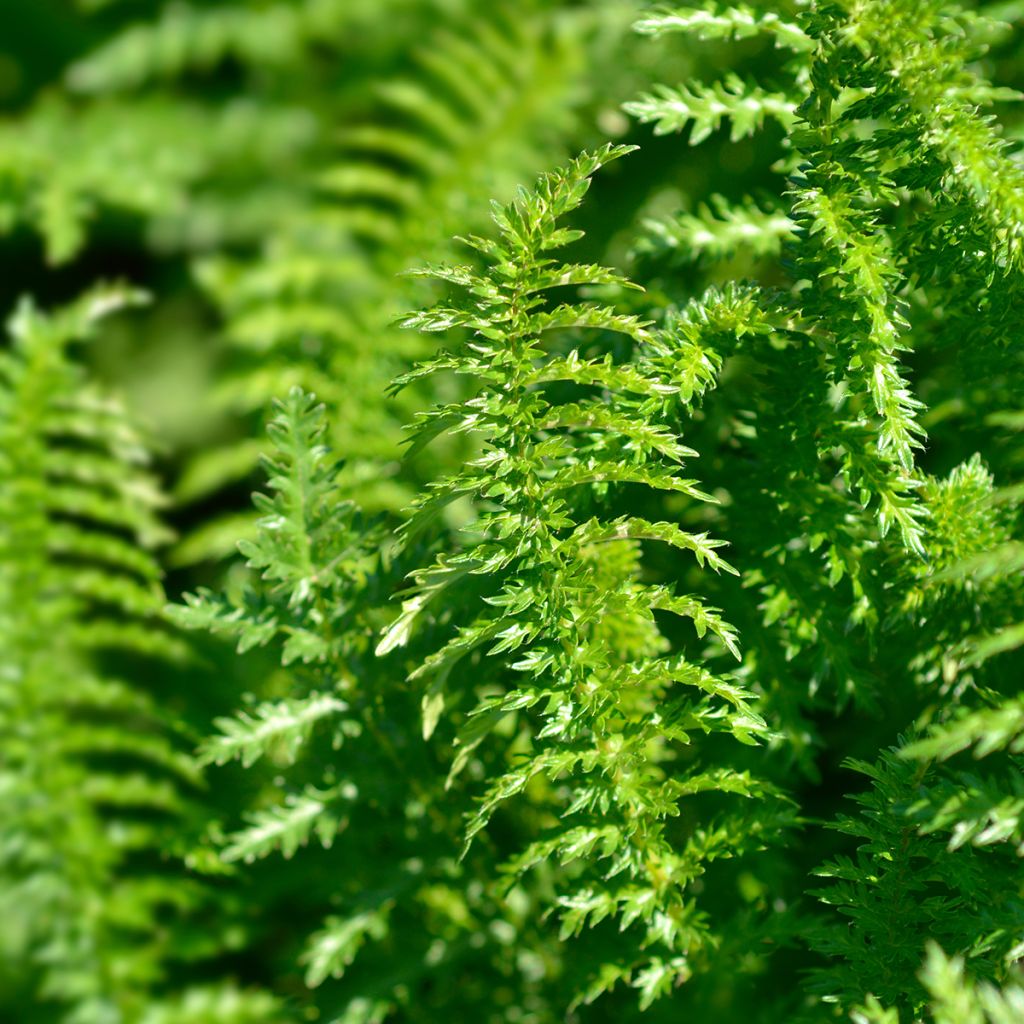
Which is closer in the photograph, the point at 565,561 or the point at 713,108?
the point at 565,561

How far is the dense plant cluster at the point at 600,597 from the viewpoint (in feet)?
3.08

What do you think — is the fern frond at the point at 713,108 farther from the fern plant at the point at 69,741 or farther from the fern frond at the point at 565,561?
the fern plant at the point at 69,741

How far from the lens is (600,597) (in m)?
0.96

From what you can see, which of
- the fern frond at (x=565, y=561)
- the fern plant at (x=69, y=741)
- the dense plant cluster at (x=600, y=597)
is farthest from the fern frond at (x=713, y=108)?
the fern plant at (x=69, y=741)

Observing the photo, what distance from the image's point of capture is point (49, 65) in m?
2.28

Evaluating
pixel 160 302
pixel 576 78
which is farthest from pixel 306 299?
pixel 576 78

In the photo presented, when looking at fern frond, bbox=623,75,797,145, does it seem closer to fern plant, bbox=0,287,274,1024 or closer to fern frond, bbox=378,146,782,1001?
fern frond, bbox=378,146,782,1001

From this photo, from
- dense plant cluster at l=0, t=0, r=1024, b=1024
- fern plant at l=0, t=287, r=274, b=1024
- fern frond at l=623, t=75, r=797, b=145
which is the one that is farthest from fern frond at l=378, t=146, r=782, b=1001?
fern plant at l=0, t=287, r=274, b=1024

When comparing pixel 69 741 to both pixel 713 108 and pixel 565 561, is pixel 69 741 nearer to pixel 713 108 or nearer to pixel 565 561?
pixel 565 561

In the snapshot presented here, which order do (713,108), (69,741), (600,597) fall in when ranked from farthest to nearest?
(69,741)
(713,108)
(600,597)

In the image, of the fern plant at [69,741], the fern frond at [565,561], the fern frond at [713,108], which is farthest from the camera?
the fern plant at [69,741]

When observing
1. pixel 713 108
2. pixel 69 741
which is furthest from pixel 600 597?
pixel 69 741

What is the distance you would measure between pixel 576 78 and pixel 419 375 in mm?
1299

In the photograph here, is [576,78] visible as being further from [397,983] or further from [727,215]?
[397,983]
